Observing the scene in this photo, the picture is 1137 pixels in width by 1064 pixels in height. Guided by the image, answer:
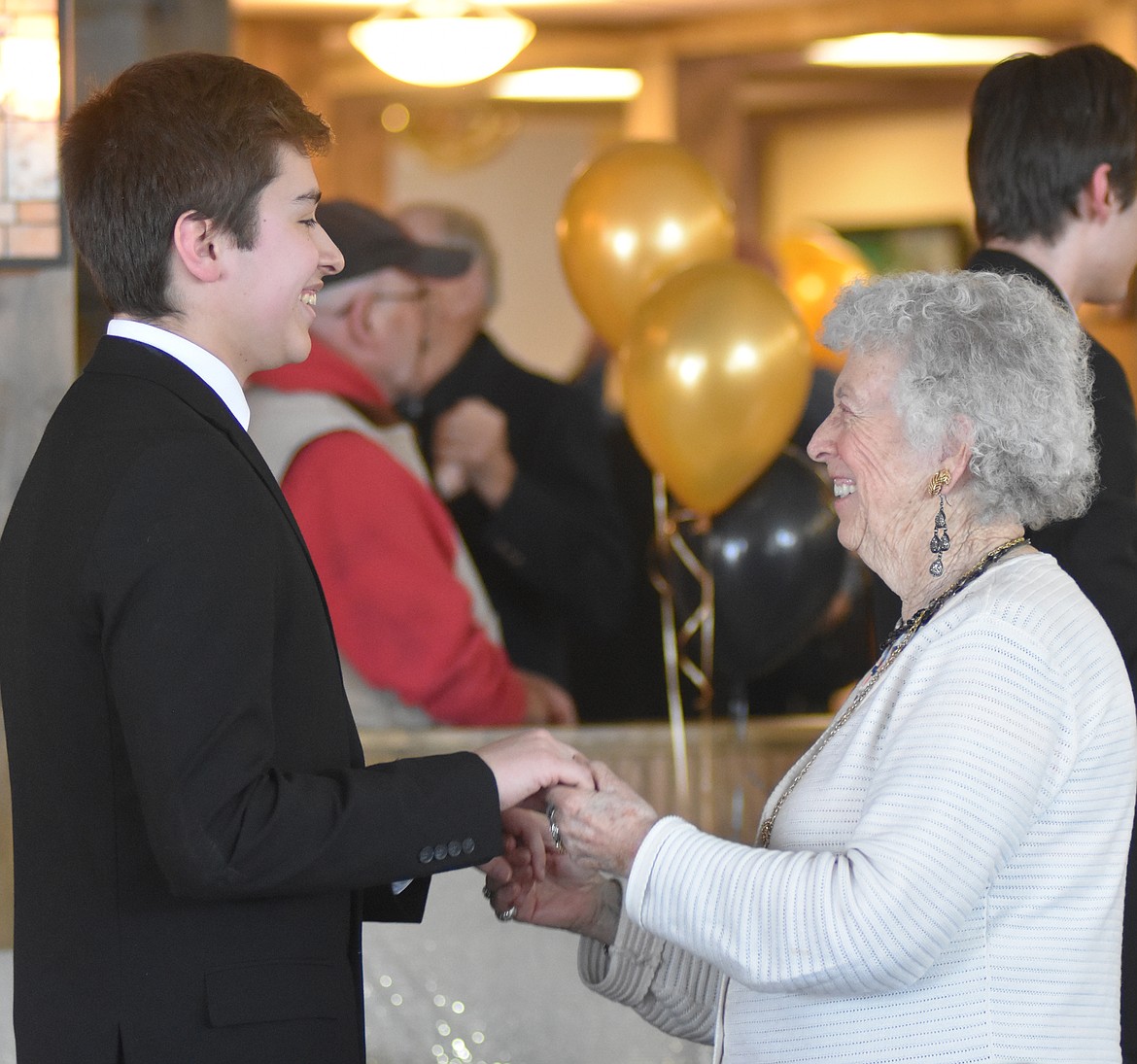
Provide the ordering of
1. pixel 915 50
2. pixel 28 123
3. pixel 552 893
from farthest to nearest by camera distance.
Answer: pixel 915 50
pixel 28 123
pixel 552 893

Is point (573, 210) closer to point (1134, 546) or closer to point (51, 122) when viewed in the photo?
point (51, 122)

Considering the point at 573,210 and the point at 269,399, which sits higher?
the point at 573,210

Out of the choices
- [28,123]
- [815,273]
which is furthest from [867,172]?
[28,123]

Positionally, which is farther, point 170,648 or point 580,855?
point 580,855

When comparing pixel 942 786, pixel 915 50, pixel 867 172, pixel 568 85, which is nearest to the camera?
pixel 942 786

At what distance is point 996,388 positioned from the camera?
144 cm


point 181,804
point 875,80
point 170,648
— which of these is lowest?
point 181,804

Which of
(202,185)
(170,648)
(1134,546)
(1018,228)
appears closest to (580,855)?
(170,648)

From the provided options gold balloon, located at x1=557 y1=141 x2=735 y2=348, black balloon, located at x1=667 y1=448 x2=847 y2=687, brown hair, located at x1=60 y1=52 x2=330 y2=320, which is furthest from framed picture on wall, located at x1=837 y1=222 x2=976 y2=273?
brown hair, located at x1=60 y1=52 x2=330 y2=320

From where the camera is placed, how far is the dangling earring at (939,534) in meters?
1.47

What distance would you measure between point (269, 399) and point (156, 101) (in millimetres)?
1960

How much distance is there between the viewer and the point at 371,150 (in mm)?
7434

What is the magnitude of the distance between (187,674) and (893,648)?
72cm

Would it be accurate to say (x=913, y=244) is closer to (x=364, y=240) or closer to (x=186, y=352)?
(x=364, y=240)
